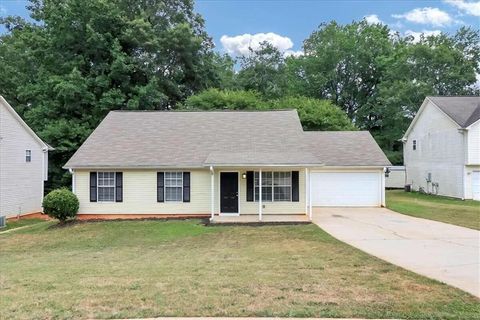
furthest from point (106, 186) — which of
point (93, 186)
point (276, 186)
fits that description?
point (276, 186)

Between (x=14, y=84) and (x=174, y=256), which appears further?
(x=14, y=84)

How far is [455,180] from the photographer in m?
25.8

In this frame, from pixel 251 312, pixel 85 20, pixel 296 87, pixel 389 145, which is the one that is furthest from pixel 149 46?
pixel 251 312

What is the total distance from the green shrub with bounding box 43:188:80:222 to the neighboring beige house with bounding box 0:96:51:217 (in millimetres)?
5531

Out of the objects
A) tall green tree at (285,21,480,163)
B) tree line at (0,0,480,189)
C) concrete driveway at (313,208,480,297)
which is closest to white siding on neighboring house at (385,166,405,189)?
Result: tall green tree at (285,21,480,163)

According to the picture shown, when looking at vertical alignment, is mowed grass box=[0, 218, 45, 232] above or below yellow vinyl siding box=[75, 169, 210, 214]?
below

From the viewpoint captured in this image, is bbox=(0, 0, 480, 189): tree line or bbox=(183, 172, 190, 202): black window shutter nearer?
bbox=(183, 172, 190, 202): black window shutter

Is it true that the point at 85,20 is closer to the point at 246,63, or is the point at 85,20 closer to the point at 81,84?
the point at 81,84

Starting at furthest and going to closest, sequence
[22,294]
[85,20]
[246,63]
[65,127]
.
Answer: [246,63]
[85,20]
[65,127]
[22,294]

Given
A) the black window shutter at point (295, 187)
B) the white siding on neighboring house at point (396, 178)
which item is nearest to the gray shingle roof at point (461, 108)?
the white siding on neighboring house at point (396, 178)

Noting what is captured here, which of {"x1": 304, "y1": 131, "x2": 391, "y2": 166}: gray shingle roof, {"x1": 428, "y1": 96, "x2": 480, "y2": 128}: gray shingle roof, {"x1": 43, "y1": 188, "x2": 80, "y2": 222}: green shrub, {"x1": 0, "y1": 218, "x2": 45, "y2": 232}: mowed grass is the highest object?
{"x1": 428, "y1": 96, "x2": 480, "y2": 128}: gray shingle roof

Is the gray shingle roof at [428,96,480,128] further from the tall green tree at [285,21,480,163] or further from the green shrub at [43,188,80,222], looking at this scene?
the green shrub at [43,188,80,222]

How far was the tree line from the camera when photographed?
3105cm

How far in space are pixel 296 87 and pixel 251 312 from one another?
43371mm
